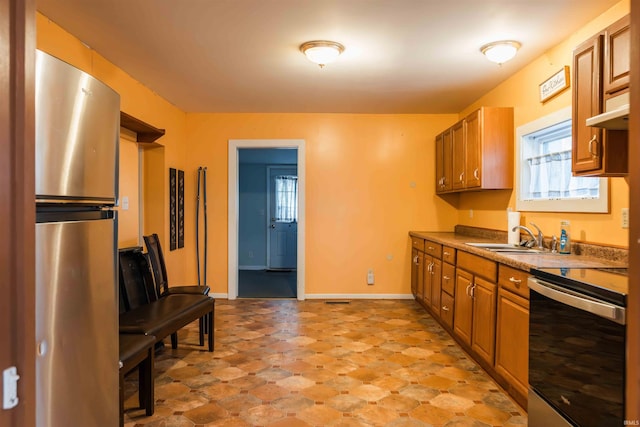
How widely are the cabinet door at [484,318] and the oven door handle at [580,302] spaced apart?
681 mm

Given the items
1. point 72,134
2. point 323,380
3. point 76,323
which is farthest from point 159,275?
point 72,134

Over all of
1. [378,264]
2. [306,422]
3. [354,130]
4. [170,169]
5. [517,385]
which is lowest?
[306,422]

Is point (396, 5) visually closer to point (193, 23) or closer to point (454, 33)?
point (454, 33)

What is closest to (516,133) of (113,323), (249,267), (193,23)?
(193,23)

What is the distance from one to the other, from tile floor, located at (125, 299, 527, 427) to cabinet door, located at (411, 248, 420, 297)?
2.56 feet

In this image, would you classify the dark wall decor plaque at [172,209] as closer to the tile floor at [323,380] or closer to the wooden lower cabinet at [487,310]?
the tile floor at [323,380]

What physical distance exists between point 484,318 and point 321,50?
2.35m

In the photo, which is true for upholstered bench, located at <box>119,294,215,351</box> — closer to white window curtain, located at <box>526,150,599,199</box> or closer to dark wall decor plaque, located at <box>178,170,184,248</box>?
dark wall decor plaque, located at <box>178,170,184,248</box>

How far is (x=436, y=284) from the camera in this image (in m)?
4.05

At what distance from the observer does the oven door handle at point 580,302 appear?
1453 mm

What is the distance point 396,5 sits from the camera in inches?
95.7

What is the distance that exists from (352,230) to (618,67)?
3.60 m

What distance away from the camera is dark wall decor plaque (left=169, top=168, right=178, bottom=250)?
4.62 m

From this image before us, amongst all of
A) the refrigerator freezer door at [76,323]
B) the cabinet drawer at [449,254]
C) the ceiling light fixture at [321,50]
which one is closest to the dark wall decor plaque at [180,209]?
the ceiling light fixture at [321,50]
